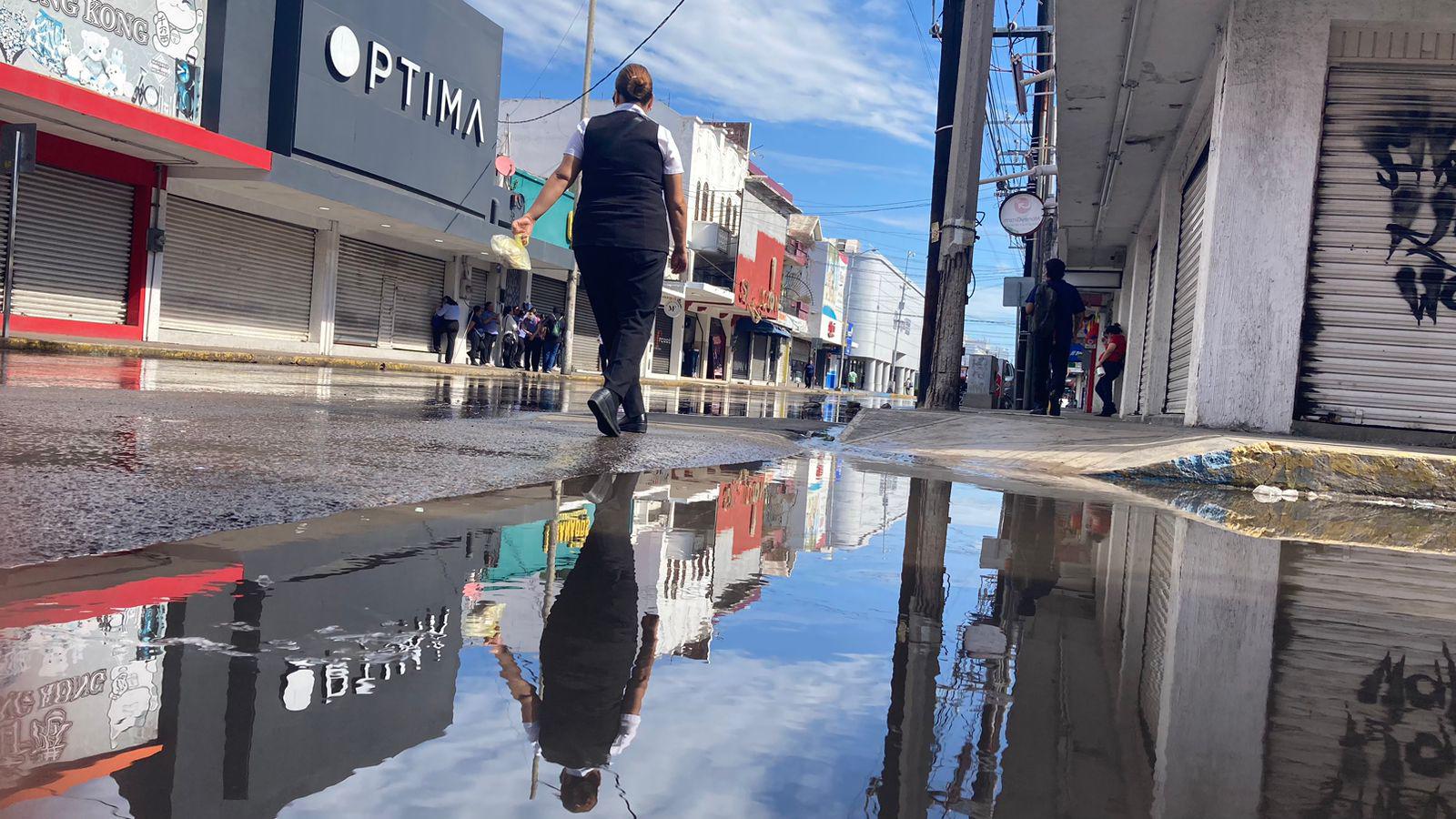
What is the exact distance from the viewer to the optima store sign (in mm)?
20031

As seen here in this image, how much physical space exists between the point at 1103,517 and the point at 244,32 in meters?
18.9

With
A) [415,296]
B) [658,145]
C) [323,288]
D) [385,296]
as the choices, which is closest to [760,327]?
[415,296]

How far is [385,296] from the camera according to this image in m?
24.0

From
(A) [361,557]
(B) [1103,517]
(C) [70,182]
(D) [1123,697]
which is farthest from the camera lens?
(C) [70,182]

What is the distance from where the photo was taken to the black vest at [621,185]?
4.79 m

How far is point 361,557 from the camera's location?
1.93 metres

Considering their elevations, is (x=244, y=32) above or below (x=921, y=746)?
above

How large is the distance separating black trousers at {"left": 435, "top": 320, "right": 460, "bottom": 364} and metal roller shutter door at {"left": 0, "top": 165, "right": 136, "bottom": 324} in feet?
27.9

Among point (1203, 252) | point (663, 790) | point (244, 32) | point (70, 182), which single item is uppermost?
point (244, 32)

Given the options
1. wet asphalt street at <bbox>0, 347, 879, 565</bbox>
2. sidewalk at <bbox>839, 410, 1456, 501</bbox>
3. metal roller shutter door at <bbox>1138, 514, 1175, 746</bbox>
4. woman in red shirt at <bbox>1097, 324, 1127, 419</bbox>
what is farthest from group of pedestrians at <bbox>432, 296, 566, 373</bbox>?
metal roller shutter door at <bbox>1138, 514, 1175, 746</bbox>

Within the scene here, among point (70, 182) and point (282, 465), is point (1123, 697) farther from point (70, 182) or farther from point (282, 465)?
point (70, 182)

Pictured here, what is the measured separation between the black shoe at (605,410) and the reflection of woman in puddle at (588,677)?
9.01 ft

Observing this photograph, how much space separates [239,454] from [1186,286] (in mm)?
9971

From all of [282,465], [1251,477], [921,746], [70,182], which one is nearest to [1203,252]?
[1251,477]
